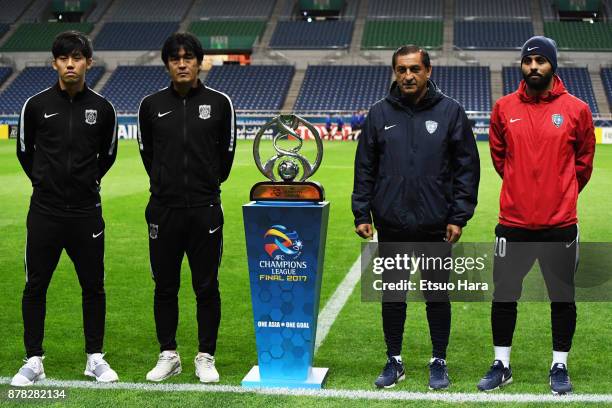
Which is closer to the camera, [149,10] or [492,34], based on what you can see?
[492,34]

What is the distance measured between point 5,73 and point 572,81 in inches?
1192

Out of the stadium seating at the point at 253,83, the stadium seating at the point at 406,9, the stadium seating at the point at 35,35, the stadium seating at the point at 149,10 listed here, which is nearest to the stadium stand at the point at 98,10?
the stadium seating at the point at 149,10

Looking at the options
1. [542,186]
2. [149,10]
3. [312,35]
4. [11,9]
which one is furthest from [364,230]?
[11,9]

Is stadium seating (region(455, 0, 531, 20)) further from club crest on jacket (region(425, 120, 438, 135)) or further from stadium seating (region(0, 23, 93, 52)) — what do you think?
club crest on jacket (region(425, 120, 438, 135))

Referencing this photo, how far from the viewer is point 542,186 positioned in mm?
4617

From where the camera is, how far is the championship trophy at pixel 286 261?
4805 mm

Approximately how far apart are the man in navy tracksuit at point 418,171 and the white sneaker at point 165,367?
4.03ft

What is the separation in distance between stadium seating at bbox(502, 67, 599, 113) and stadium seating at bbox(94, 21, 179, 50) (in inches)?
725

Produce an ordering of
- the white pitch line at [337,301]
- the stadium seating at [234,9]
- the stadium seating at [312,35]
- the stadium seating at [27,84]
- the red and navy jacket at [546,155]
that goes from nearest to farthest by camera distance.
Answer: the red and navy jacket at [546,155] → the white pitch line at [337,301] → the stadium seating at [27,84] → the stadium seating at [312,35] → the stadium seating at [234,9]

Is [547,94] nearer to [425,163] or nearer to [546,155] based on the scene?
[546,155]

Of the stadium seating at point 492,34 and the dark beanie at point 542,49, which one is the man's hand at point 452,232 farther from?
the stadium seating at point 492,34

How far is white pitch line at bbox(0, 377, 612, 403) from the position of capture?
4617mm

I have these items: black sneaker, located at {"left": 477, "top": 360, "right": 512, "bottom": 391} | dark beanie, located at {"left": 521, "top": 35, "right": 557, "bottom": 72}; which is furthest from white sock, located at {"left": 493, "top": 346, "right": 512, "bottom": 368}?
dark beanie, located at {"left": 521, "top": 35, "right": 557, "bottom": 72}

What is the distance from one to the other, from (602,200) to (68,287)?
9813 millimetres
